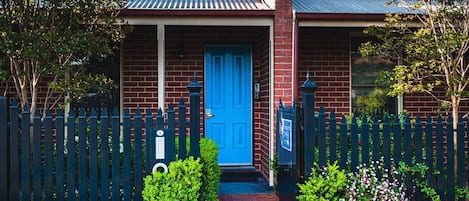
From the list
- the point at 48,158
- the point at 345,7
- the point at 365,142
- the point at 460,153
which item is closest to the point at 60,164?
the point at 48,158

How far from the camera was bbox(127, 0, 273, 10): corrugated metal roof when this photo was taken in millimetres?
7324

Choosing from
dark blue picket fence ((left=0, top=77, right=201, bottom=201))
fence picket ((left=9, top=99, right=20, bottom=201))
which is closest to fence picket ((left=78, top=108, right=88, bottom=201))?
dark blue picket fence ((left=0, top=77, right=201, bottom=201))

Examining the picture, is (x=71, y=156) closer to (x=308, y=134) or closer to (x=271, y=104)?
(x=308, y=134)

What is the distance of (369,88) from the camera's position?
8.80 metres

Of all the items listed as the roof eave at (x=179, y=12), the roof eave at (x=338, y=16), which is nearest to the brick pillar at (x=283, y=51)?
the roof eave at (x=338, y=16)

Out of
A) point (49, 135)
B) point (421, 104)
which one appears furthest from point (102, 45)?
point (421, 104)

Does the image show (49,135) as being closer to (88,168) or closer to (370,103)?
(88,168)

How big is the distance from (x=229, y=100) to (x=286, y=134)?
2848 millimetres

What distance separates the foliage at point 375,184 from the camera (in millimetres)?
4875

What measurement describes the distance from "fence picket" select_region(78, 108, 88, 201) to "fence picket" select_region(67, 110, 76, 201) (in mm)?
63

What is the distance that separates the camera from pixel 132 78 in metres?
8.48

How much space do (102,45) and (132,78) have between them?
2.08 meters

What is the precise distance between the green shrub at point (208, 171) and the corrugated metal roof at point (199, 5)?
2.34 meters

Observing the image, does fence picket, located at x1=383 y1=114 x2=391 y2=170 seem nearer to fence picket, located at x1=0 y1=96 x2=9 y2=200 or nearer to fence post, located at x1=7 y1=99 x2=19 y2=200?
fence post, located at x1=7 y1=99 x2=19 y2=200
